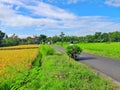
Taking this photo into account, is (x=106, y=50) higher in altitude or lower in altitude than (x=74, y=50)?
lower

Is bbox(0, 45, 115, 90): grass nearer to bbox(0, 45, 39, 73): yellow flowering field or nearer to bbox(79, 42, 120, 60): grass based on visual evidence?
bbox(0, 45, 39, 73): yellow flowering field

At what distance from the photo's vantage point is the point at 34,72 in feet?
17.5

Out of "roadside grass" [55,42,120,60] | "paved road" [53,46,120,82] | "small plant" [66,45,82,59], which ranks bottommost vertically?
"roadside grass" [55,42,120,60]

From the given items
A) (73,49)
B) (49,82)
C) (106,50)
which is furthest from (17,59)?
(49,82)

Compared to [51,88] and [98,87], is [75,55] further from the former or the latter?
[51,88]

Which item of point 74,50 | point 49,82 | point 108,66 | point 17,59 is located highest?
point 49,82

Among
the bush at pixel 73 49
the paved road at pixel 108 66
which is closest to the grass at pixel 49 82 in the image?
the paved road at pixel 108 66

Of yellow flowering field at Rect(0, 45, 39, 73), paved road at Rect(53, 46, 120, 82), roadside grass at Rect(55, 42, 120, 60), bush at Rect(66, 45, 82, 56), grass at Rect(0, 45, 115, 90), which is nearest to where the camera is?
grass at Rect(0, 45, 115, 90)

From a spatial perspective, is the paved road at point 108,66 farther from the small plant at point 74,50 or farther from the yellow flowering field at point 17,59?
the yellow flowering field at point 17,59

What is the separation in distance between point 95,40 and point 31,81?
14032 centimetres

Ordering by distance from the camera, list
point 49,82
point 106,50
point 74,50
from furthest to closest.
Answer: point 106,50
point 74,50
point 49,82

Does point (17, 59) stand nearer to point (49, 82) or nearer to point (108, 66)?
point (108, 66)

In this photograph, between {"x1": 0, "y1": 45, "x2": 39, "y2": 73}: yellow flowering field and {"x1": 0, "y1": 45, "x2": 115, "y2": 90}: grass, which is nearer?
{"x1": 0, "y1": 45, "x2": 115, "y2": 90}: grass

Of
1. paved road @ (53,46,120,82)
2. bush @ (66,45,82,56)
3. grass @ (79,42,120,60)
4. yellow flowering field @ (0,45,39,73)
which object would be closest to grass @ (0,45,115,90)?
yellow flowering field @ (0,45,39,73)
